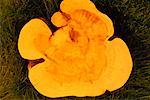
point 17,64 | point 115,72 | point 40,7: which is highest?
point 40,7

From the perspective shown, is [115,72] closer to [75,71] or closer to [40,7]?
[75,71]

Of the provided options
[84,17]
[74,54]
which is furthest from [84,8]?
[74,54]

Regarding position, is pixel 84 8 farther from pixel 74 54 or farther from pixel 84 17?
pixel 74 54

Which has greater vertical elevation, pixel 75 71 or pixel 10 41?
pixel 10 41

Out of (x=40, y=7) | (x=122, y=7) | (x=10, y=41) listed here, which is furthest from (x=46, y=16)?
(x=122, y=7)
